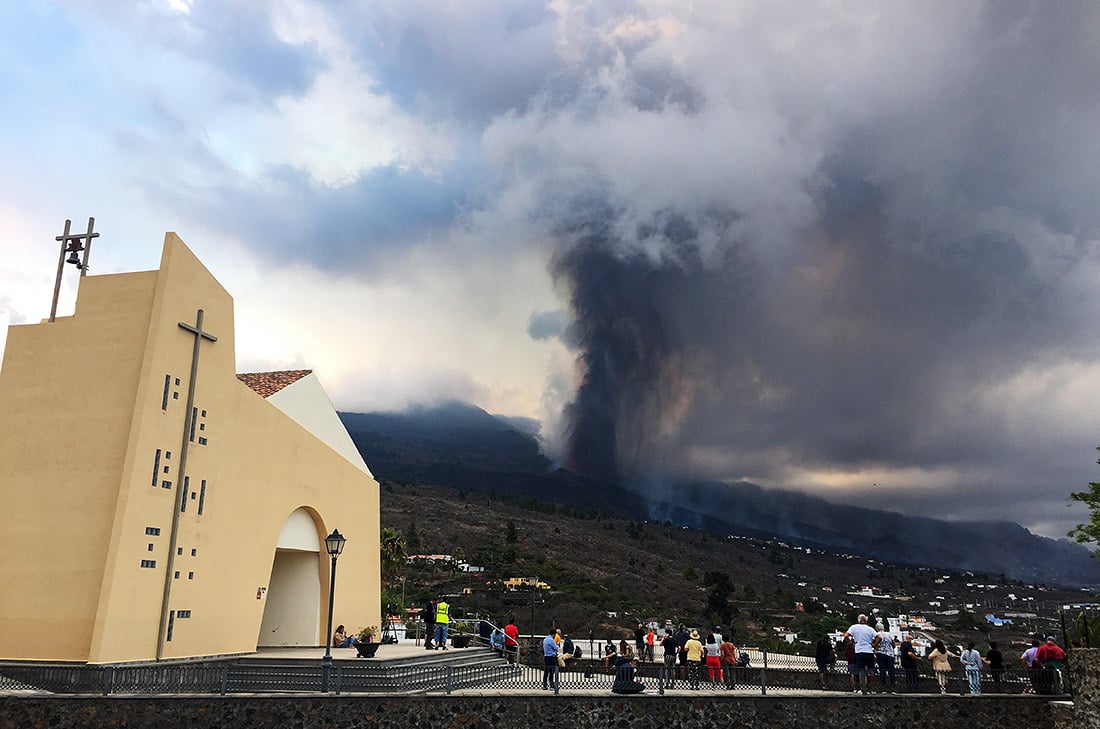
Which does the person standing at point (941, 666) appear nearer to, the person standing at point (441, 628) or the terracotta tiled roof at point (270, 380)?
the person standing at point (441, 628)

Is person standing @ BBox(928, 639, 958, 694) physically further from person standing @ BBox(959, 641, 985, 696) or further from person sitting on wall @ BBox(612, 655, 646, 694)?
person sitting on wall @ BBox(612, 655, 646, 694)

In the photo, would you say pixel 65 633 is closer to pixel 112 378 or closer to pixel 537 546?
pixel 112 378

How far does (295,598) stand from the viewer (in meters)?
24.4

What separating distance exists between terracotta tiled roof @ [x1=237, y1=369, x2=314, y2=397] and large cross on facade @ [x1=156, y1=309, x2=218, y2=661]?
Answer: 4938 millimetres

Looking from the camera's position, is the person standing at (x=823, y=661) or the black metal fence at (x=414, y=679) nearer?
the black metal fence at (x=414, y=679)

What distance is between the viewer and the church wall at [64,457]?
1591 centimetres

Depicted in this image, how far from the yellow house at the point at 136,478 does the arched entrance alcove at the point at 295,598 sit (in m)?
3.81

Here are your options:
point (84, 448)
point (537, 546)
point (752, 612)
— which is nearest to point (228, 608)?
point (84, 448)

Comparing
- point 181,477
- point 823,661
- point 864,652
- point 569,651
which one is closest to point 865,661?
point 864,652

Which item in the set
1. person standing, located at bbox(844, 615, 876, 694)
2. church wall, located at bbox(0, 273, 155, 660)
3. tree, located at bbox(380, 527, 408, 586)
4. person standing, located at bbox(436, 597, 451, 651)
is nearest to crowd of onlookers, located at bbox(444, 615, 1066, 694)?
person standing, located at bbox(844, 615, 876, 694)

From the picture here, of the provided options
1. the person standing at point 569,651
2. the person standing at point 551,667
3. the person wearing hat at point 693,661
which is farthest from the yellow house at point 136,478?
the person wearing hat at point 693,661

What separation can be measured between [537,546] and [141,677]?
223 ft

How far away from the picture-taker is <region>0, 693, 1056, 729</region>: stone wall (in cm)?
1436

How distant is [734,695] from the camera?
55.2ft
